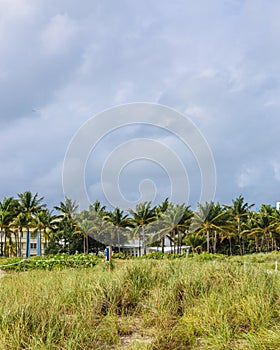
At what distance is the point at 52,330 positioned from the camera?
4.03 meters

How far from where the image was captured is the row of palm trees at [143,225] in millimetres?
46594

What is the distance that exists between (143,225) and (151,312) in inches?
1699

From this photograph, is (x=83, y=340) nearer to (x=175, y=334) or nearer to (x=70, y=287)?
(x=175, y=334)

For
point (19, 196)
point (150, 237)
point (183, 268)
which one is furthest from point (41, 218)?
point (183, 268)

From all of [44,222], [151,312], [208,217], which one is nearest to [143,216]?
[208,217]

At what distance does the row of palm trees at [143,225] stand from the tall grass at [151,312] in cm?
3998

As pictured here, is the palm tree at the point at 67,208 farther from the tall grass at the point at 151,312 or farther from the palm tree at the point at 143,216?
the tall grass at the point at 151,312

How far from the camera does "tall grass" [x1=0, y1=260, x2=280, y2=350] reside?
4031 millimetres

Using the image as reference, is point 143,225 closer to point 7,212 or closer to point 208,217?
point 208,217

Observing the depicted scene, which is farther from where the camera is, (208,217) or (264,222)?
(264,222)

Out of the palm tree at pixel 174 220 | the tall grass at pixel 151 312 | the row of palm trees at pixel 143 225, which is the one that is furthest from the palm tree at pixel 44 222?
the tall grass at pixel 151 312

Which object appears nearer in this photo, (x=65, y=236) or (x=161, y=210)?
(x=161, y=210)

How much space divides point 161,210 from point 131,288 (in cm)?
4362

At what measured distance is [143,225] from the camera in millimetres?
47906
